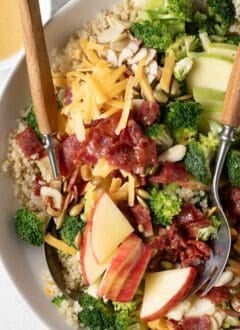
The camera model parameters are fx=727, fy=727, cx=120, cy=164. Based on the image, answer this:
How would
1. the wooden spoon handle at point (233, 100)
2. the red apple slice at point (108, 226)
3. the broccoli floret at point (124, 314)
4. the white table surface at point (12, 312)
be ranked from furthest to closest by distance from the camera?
the white table surface at point (12, 312) → the broccoli floret at point (124, 314) → the red apple slice at point (108, 226) → the wooden spoon handle at point (233, 100)

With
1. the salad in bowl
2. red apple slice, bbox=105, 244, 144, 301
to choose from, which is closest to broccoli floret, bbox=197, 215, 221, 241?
the salad in bowl

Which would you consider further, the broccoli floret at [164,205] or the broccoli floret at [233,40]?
the broccoli floret at [233,40]

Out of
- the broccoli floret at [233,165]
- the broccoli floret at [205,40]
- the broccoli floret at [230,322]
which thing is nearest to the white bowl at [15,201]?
the broccoli floret at [205,40]

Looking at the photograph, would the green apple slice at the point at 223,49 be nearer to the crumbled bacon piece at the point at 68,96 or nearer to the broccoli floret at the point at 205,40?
the broccoli floret at the point at 205,40

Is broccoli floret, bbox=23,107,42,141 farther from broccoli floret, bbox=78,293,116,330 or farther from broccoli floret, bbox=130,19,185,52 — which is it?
broccoli floret, bbox=78,293,116,330

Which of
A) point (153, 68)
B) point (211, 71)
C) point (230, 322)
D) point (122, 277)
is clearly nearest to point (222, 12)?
point (211, 71)

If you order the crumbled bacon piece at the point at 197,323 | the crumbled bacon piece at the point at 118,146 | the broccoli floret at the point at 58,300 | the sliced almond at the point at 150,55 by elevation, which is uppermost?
the sliced almond at the point at 150,55
